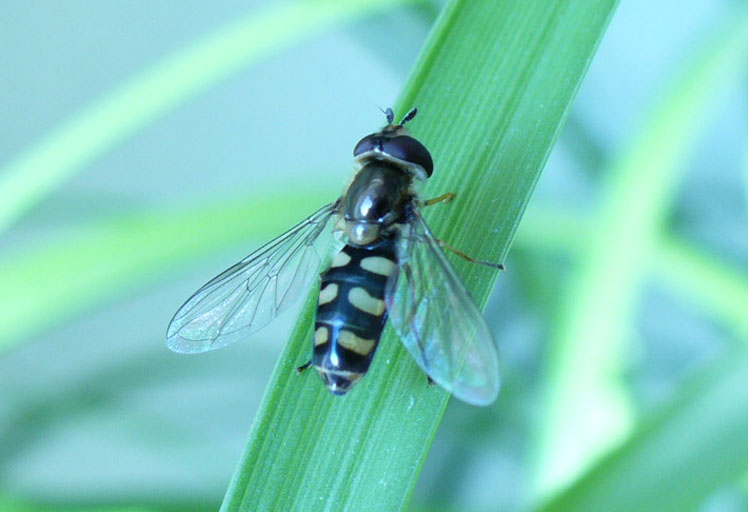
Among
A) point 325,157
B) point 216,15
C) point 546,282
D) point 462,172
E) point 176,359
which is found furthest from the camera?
point 325,157

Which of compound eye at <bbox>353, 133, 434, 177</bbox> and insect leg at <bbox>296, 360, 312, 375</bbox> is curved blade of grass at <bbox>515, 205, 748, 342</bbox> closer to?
compound eye at <bbox>353, 133, 434, 177</bbox>

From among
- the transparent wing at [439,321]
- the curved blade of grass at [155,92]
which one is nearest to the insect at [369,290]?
the transparent wing at [439,321]

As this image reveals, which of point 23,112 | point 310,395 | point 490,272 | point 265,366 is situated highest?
point 23,112

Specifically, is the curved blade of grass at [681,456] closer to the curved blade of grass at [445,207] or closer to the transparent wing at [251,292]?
the curved blade of grass at [445,207]

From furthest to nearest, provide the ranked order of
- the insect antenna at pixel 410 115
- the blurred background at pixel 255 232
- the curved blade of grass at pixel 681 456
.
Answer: the blurred background at pixel 255 232 → the insect antenna at pixel 410 115 → the curved blade of grass at pixel 681 456

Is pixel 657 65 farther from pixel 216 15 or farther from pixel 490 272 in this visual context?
pixel 490 272

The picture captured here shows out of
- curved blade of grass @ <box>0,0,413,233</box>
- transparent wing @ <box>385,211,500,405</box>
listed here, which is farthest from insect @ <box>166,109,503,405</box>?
curved blade of grass @ <box>0,0,413,233</box>

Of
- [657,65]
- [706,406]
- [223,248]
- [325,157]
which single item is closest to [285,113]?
[325,157]
